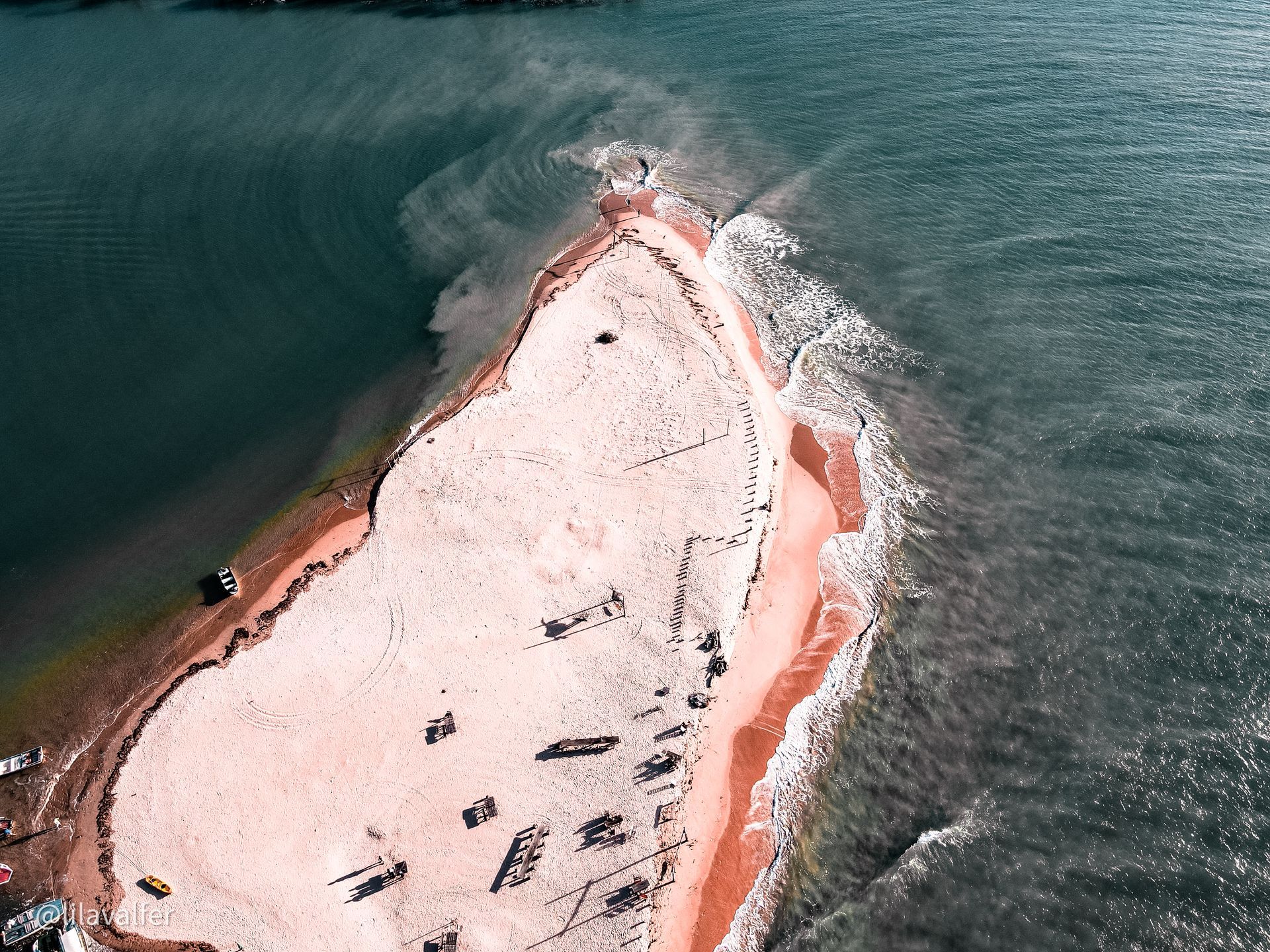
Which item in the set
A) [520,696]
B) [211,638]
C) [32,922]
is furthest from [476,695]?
[32,922]

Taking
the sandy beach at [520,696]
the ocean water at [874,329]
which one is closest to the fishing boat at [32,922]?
the sandy beach at [520,696]

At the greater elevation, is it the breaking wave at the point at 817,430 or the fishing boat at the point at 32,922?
the breaking wave at the point at 817,430

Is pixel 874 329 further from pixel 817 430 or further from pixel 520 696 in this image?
pixel 520 696

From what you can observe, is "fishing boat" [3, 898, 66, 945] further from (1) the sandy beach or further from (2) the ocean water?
(2) the ocean water

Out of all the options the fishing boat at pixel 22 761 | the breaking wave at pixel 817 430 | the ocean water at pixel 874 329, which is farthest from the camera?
the fishing boat at pixel 22 761

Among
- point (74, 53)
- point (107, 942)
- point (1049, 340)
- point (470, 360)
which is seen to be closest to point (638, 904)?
point (107, 942)

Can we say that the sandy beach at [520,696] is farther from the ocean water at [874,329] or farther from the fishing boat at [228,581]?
the ocean water at [874,329]

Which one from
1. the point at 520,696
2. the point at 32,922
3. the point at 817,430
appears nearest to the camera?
the point at 32,922
